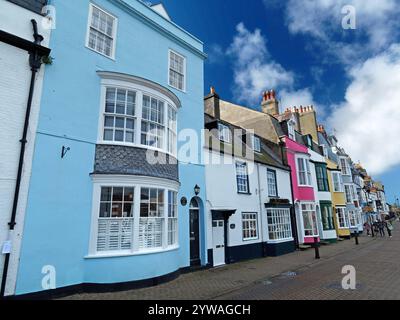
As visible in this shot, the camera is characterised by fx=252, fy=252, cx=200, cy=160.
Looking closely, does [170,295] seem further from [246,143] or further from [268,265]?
[246,143]

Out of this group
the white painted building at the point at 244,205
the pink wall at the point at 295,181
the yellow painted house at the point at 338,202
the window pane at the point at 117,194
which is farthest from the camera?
the yellow painted house at the point at 338,202

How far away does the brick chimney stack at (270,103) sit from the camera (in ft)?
88.8

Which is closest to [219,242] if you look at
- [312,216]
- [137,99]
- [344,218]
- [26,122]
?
[137,99]

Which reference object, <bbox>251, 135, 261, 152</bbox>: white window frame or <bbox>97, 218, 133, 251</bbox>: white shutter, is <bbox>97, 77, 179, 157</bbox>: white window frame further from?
<bbox>251, 135, 261, 152</bbox>: white window frame

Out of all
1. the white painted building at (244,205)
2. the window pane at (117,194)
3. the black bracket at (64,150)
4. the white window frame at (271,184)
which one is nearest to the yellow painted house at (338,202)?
the white painted building at (244,205)

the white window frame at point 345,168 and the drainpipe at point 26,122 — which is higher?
the white window frame at point 345,168

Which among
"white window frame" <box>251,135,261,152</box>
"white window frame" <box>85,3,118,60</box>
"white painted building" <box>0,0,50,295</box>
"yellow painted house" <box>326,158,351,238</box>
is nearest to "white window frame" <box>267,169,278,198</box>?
"white window frame" <box>251,135,261,152</box>

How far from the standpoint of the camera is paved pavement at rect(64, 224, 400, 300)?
7402mm

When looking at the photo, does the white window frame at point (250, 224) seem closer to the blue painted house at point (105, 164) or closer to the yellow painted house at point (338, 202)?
the blue painted house at point (105, 164)

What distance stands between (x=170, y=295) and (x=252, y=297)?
7.97 ft

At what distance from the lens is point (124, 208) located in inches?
336

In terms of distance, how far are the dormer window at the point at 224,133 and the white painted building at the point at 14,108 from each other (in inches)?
384

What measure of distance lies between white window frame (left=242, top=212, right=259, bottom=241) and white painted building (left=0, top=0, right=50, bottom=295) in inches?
429

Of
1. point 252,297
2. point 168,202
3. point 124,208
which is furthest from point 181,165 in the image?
point 252,297
